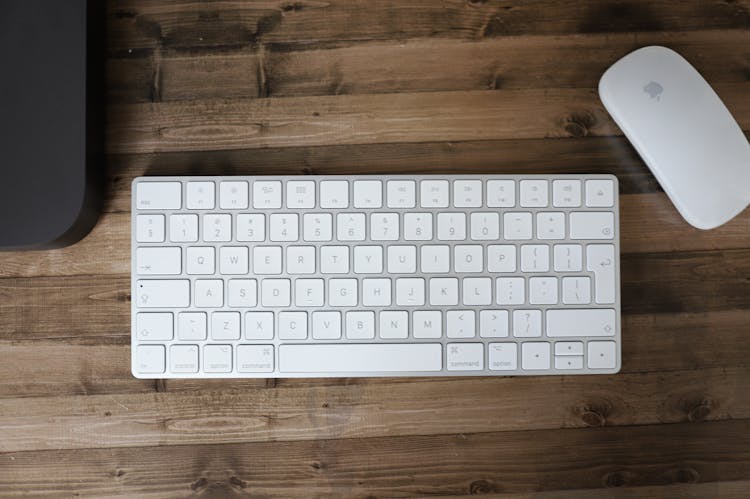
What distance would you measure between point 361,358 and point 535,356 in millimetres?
183

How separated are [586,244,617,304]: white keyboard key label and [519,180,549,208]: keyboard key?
7 cm

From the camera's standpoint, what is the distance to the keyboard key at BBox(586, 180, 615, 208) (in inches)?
24.2

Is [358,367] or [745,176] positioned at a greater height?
[745,176]

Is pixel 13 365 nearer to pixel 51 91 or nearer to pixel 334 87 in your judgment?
pixel 51 91

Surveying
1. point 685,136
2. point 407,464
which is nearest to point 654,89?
point 685,136

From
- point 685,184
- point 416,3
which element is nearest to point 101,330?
point 416,3

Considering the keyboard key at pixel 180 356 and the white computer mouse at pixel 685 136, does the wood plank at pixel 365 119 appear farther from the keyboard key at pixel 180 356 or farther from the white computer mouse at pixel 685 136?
the keyboard key at pixel 180 356

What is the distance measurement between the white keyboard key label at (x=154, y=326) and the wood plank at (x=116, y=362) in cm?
5

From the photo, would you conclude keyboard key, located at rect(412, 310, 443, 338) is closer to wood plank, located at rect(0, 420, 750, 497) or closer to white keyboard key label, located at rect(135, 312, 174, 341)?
wood plank, located at rect(0, 420, 750, 497)

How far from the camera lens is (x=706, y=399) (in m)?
0.65

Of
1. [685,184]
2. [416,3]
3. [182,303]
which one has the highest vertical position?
[416,3]

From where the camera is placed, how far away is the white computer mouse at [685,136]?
616 mm

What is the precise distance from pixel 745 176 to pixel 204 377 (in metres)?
0.61

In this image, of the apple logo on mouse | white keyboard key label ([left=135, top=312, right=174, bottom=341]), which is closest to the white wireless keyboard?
white keyboard key label ([left=135, top=312, right=174, bottom=341])
